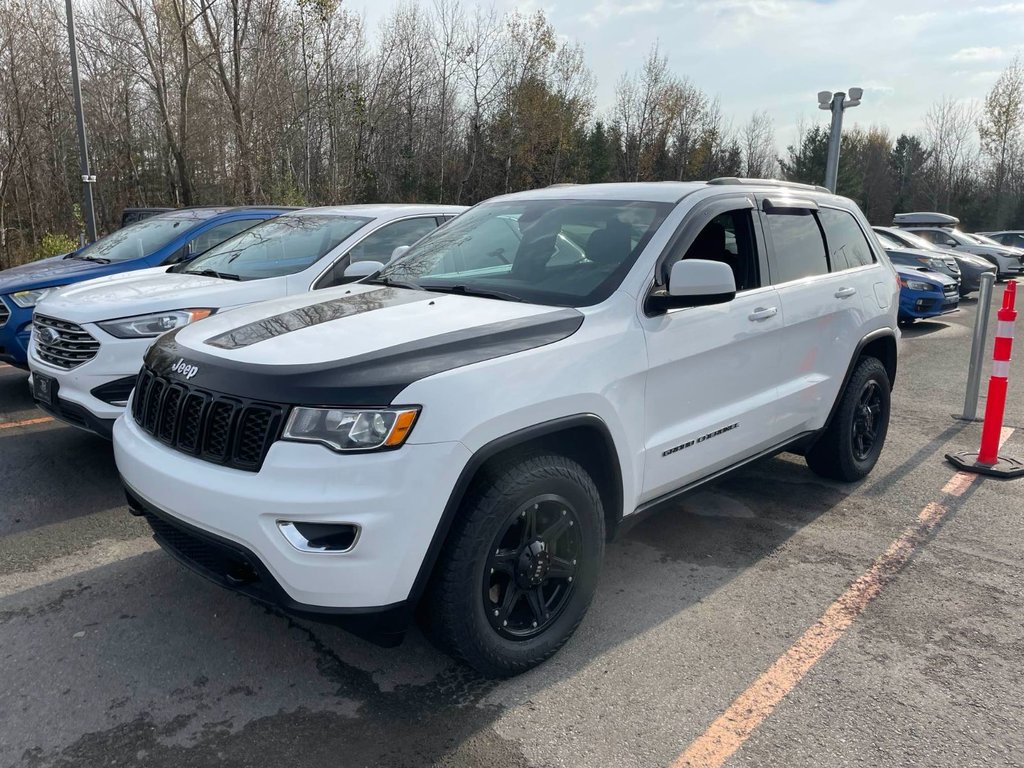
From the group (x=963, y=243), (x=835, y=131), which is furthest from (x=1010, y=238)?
(x=835, y=131)

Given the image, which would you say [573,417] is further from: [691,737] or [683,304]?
[691,737]

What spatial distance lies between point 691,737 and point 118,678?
2.07 metres

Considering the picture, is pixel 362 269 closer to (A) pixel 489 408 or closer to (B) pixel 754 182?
(B) pixel 754 182

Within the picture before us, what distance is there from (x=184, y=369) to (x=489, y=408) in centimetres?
119

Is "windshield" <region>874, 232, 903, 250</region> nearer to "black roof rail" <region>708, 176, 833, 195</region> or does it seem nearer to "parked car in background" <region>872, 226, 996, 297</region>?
"parked car in background" <region>872, 226, 996, 297</region>

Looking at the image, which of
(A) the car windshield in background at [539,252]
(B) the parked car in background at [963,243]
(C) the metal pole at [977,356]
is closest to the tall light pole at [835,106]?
(B) the parked car in background at [963,243]

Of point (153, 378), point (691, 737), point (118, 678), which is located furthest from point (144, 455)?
point (691, 737)

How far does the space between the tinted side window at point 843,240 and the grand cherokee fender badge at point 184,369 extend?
139 inches

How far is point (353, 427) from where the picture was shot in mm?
2461

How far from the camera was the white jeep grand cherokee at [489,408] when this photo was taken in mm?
2459

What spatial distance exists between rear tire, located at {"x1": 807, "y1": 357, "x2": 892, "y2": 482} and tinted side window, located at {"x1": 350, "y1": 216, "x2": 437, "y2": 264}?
3.19 m

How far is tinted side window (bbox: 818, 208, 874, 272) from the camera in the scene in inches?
184

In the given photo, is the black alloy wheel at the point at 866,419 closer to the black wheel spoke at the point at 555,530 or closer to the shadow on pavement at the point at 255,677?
the shadow on pavement at the point at 255,677

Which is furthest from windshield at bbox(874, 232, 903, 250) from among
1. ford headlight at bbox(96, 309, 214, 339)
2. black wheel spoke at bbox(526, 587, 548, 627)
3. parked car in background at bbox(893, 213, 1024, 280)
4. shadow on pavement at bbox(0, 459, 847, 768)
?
black wheel spoke at bbox(526, 587, 548, 627)
